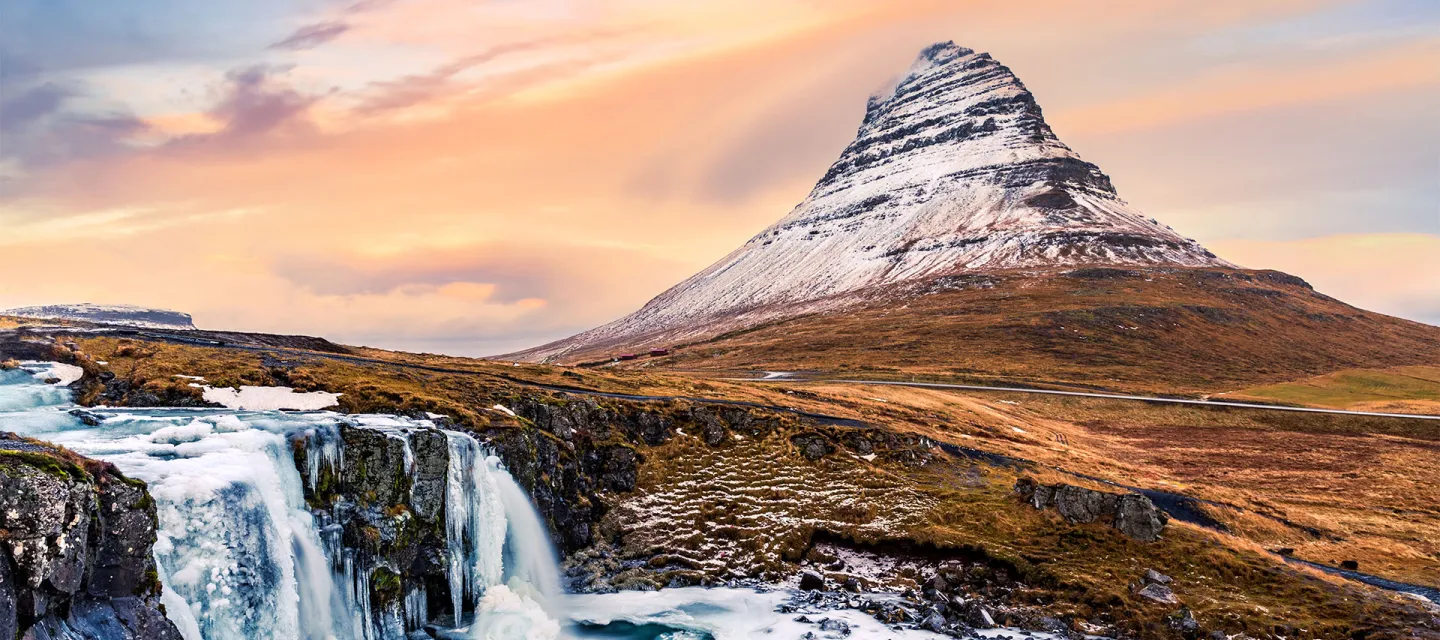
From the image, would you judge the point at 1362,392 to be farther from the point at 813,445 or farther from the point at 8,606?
the point at 8,606

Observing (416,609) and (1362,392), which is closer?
(416,609)

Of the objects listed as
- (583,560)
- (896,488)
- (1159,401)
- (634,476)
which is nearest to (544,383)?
(634,476)

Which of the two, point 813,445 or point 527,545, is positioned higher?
point 813,445

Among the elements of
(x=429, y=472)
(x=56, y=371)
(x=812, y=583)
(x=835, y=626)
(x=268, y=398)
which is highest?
(x=56, y=371)

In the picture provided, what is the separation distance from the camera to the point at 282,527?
31.9 meters

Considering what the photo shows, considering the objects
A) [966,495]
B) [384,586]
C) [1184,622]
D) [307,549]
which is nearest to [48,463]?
[307,549]

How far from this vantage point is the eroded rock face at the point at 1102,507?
4856 cm

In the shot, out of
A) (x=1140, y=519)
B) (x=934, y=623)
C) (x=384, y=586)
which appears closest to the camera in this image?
(x=384, y=586)

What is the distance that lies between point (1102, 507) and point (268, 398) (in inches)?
2163

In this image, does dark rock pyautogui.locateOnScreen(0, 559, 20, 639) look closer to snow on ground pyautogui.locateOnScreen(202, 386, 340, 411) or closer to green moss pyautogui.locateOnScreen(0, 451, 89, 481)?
green moss pyautogui.locateOnScreen(0, 451, 89, 481)

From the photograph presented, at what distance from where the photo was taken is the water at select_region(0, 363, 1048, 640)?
28.2 m

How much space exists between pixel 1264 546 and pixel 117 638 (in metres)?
61.3

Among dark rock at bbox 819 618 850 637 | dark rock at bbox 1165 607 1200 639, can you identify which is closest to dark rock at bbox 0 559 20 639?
dark rock at bbox 819 618 850 637

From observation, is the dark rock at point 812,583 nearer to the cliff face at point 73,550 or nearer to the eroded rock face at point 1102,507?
the eroded rock face at point 1102,507
